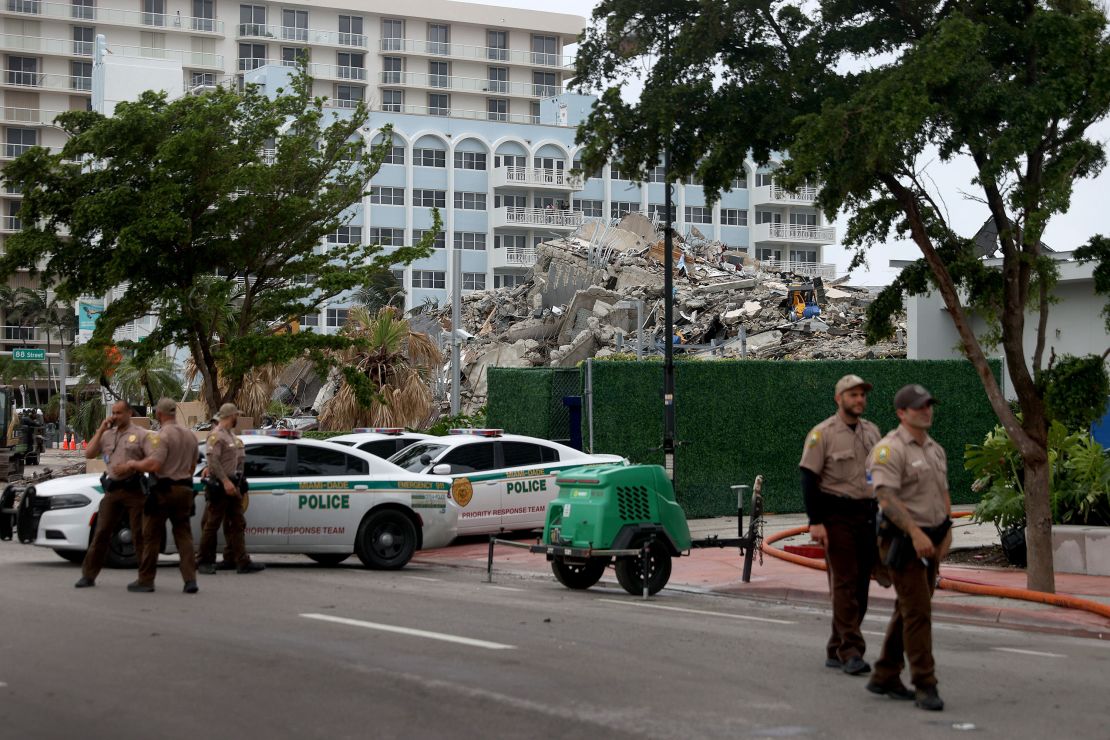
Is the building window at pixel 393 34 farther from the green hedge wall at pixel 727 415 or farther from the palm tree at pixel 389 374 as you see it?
the green hedge wall at pixel 727 415

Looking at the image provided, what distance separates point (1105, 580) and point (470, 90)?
89.6m

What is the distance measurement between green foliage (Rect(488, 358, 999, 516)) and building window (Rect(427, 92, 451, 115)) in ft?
258

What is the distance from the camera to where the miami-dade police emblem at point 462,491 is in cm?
1897

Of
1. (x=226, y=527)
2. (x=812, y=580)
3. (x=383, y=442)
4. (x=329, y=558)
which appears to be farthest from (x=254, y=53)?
(x=812, y=580)

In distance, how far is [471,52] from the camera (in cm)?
10025

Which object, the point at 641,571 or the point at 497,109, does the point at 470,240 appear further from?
the point at 641,571

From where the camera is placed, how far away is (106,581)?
1380 cm

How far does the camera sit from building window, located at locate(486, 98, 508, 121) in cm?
10175

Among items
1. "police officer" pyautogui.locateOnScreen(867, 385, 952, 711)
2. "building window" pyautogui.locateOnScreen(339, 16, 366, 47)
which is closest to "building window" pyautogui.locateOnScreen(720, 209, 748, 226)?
"building window" pyautogui.locateOnScreen(339, 16, 366, 47)

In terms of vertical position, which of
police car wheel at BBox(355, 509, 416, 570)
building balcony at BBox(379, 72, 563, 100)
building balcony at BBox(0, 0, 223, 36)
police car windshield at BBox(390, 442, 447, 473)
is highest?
building balcony at BBox(0, 0, 223, 36)

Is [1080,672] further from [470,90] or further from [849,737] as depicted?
[470,90]

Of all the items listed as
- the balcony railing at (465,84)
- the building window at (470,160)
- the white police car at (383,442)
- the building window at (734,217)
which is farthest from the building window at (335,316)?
the white police car at (383,442)

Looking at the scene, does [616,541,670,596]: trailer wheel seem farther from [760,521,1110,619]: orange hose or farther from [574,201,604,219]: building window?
[574,201,604,219]: building window

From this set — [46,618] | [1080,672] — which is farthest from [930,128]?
[46,618]
